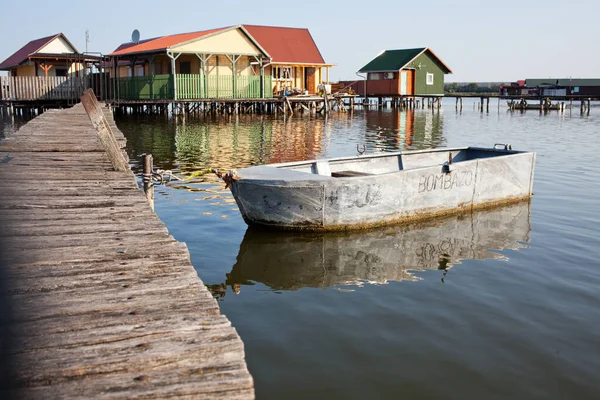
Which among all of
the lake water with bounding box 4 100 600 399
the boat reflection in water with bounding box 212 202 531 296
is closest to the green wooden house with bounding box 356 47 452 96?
the lake water with bounding box 4 100 600 399

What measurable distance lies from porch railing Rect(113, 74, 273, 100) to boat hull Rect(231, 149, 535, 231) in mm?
28299

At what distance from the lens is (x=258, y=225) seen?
10.2 meters

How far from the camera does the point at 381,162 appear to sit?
1317 centimetres

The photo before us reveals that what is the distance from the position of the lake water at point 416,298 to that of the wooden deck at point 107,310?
1576mm

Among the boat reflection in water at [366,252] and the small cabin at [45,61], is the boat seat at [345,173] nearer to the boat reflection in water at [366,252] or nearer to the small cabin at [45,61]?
the boat reflection in water at [366,252]

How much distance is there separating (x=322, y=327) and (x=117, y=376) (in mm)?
3806

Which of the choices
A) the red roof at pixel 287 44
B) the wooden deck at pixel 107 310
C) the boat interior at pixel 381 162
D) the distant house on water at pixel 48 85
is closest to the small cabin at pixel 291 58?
the red roof at pixel 287 44

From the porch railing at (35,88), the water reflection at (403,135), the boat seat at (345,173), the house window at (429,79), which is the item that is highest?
the house window at (429,79)

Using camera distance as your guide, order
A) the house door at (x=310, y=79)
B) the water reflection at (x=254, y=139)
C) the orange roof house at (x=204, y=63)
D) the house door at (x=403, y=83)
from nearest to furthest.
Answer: the water reflection at (x=254, y=139)
the orange roof house at (x=204, y=63)
the house door at (x=310, y=79)
the house door at (x=403, y=83)

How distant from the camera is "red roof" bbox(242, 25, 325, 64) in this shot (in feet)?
156

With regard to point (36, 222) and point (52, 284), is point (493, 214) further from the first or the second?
point (52, 284)

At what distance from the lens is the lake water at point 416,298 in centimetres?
546

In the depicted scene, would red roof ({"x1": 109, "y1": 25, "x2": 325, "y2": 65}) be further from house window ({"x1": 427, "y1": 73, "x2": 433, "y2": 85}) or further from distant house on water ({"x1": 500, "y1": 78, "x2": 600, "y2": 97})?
distant house on water ({"x1": 500, "y1": 78, "x2": 600, "y2": 97})

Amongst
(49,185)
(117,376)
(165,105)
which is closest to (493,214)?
(49,185)
